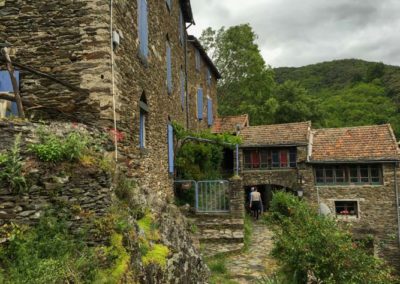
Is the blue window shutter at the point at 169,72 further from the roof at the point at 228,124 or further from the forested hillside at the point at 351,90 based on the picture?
the forested hillside at the point at 351,90

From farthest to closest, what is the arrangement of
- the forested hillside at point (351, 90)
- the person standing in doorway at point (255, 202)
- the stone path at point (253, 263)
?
the forested hillside at point (351, 90), the person standing in doorway at point (255, 202), the stone path at point (253, 263)

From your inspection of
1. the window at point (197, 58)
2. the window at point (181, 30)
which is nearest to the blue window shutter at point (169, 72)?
Answer: the window at point (181, 30)

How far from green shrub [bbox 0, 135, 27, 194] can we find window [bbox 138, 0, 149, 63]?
4910 mm

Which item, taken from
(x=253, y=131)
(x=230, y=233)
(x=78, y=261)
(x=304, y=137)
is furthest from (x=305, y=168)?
(x=78, y=261)

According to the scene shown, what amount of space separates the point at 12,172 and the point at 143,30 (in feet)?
19.0

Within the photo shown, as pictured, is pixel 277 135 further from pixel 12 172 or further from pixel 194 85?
pixel 12 172

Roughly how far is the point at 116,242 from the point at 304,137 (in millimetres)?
16917

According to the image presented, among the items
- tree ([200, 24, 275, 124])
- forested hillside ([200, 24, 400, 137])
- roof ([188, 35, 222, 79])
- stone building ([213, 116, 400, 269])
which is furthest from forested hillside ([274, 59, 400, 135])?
roof ([188, 35, 222, 79])

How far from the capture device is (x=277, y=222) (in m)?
10.9

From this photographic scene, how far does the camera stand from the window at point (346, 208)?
18719 mm

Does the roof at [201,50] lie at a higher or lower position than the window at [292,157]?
higher

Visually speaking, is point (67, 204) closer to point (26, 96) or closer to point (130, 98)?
point (26, 96)

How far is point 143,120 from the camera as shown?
9.25m

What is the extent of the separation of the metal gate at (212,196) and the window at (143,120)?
469 centimetres
